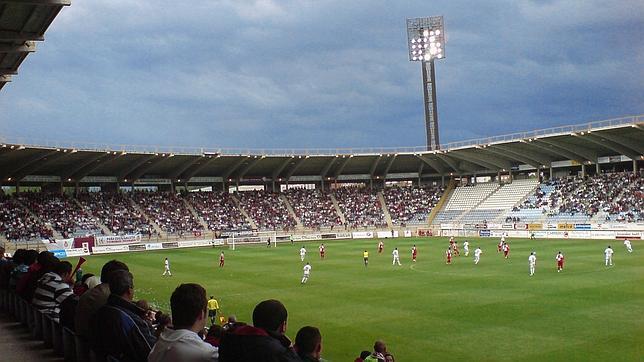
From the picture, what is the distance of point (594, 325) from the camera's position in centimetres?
1864

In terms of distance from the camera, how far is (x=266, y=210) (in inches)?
3211

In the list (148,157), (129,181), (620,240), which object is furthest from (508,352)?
(129,181)

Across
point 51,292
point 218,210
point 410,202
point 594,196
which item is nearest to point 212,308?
point 51,292

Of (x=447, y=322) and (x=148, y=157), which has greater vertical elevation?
Answer: (x=148, y=157)

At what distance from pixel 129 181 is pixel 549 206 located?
181 feet

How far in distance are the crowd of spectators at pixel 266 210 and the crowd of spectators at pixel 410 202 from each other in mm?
15865

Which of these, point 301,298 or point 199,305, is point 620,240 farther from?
point 199,305

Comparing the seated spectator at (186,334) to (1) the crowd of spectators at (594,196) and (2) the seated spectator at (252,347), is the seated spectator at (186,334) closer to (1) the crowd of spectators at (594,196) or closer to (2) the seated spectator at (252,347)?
(2) the seated spectator at (252,347)

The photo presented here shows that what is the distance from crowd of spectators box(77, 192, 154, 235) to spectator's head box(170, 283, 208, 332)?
65326 mm

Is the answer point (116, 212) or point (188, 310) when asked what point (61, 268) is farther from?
point (116, 212)

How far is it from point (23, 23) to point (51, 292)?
32.1 feet

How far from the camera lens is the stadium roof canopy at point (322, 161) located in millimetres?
62844

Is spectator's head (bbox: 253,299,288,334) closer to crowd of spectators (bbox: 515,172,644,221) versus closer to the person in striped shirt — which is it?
the person in striped shirt

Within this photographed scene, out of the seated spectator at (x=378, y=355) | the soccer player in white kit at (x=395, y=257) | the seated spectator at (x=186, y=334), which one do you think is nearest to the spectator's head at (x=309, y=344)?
the seated spectator at (x=186, y=334)
